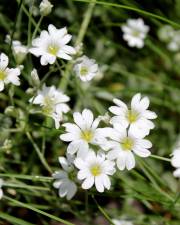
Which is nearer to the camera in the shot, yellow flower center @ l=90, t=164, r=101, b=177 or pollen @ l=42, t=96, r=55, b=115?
yellow flower center @ l=90, t=164, r=101, b=177

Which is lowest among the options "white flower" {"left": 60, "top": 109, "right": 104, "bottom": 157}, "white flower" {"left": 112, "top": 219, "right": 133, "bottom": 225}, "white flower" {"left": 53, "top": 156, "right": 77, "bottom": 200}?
"white flower" {"left": 112, "top": 219, "right": 133, "bottom": 225}

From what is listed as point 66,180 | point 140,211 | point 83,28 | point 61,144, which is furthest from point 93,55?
point 66,180

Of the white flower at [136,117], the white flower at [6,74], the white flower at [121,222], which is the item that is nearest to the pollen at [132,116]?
the white flower at [136,117]

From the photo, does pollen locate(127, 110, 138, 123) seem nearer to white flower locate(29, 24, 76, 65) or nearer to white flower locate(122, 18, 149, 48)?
white flower locate(29, 24, 76, 65)

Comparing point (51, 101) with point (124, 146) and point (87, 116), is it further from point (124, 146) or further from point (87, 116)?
point (124, 146)

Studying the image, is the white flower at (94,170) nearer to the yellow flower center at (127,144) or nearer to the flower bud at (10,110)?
the yellow flower center at (127,144)

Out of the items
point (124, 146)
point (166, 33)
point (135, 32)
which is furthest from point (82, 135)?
point (166, 33)

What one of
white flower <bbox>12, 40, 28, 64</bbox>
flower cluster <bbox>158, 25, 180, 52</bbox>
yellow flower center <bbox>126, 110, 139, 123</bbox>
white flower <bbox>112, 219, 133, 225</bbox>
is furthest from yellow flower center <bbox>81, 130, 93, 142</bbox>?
flower cluster <bbox>158, 25, 180, 52</bbox>
